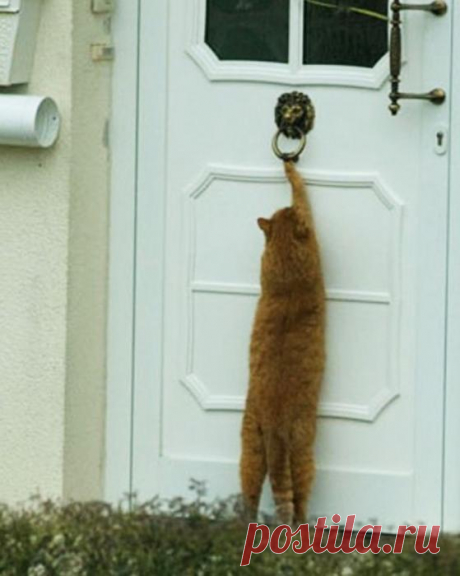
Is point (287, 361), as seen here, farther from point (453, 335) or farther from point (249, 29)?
point (249, 29)

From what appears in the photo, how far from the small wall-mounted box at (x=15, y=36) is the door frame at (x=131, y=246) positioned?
31cm

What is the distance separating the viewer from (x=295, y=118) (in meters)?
6.94

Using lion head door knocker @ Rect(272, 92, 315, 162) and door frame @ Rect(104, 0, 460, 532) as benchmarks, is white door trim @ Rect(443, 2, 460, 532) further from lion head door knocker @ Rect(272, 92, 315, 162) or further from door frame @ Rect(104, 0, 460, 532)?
door frame @ Rect(104, 0, 460, 532)

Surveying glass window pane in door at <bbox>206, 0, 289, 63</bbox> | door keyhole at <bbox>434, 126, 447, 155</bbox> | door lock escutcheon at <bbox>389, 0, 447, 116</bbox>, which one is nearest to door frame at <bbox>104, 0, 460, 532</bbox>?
glass window pane in door at <bbox>206, 0, 289, 63</bbox>

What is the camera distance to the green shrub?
19.3 feet

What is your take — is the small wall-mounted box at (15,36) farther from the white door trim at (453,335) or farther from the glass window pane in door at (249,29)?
the white door trim at (453,335)

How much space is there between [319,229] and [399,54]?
0.59 metres

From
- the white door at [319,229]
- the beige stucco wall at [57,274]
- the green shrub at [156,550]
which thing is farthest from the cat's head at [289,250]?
the green shrub at [156,550]

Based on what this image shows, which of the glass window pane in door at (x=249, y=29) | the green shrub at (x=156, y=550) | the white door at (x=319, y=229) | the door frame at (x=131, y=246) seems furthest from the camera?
the door frame at (x=131, y=246)

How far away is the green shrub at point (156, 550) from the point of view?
5895 millimetres

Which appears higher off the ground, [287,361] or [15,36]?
[15,36]

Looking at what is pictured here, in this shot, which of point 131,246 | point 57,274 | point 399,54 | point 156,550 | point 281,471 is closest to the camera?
point 156,550

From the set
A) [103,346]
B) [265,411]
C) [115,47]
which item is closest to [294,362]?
[265,411]

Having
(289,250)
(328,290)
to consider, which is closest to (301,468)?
(328,290)
